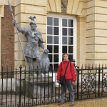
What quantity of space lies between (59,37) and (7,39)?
271 cm

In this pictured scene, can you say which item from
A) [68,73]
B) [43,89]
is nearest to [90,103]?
A: [68,73]

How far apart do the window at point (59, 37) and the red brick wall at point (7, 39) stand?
2.02 m

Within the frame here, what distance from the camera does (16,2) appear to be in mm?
13148

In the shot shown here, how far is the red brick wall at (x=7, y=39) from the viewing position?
12.9 metres

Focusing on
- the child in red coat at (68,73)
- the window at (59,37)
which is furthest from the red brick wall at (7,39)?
the child in red coat at (68,73)

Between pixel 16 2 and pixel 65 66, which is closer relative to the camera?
pixel 65 66

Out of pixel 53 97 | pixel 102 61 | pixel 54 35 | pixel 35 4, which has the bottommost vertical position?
pixel 53 97

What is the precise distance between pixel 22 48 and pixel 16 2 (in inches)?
73.8

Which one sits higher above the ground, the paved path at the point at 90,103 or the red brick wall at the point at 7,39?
the red brick wall at the point at 7,39

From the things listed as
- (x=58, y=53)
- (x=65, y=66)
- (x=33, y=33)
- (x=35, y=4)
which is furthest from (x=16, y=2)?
(x=65, y=66)

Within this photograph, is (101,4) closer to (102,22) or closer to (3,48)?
(102,22)

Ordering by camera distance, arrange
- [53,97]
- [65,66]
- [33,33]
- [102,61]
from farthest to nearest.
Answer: [102,61]
[33,33]
[53,97]
[65,66]

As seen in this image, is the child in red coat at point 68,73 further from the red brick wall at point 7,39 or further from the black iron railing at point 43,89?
the red brick wall at point 7,39

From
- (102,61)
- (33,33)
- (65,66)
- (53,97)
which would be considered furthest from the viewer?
(102,61)
